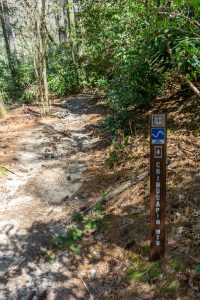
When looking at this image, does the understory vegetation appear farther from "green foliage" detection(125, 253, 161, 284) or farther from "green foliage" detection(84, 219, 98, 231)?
"green foliage" detection(84, 219, 98, 231)

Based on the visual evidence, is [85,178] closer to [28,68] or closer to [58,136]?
[58,136]

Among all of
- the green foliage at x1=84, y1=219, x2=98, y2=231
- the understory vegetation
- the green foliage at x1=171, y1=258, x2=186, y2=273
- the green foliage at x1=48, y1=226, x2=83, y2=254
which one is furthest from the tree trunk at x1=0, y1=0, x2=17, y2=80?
the green foliage at x1=171, y1=258, x2=186, y2=273

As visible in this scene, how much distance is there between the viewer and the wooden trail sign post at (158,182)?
3010mm

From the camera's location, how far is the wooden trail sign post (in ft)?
9.87

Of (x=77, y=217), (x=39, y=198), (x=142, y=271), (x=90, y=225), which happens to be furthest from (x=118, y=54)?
(x=142, y=271)

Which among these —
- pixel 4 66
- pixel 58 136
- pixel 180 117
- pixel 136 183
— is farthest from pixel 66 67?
pixel 136 183

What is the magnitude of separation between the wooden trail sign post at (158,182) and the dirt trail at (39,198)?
0.96 meters

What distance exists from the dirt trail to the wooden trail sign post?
3.14 ft

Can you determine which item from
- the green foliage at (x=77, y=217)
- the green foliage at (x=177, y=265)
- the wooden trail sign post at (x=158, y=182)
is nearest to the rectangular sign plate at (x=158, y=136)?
the wooden trail sign post at (x=158, y=182)

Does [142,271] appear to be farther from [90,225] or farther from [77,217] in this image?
[77,217]

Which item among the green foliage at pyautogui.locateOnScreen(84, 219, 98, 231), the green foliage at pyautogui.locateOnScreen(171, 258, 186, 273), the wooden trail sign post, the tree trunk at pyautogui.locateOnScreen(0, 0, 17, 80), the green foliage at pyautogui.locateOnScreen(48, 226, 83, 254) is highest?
the tree trunk at pyautogui.locateOnScreen(0, 0, 17, 80)

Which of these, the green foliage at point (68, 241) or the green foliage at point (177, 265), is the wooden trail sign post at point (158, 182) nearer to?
the green foliage at point (177, 265)

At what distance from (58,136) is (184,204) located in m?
5.44

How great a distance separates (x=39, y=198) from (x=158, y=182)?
2.78m
